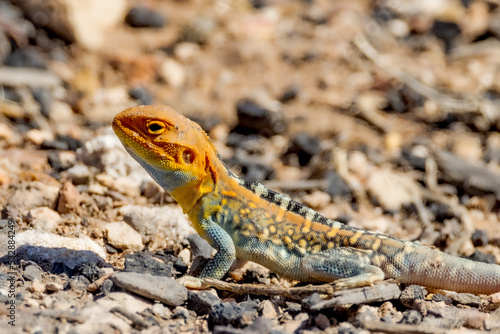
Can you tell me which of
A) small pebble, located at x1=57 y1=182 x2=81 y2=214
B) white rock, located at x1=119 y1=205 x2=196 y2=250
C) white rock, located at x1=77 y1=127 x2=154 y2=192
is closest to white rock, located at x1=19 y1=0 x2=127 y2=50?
white rock, located at x1=77 y1=127 x2=154 y2=192

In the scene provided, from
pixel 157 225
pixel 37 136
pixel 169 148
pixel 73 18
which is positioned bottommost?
pixel 37 136

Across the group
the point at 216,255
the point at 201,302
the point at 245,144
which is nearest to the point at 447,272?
the point at 216,255

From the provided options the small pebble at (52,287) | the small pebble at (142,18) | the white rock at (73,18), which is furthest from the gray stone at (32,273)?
the small pebble at (142,18)

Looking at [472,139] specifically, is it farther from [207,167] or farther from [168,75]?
[207,167]

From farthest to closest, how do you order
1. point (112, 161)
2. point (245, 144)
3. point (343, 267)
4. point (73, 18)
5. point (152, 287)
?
point (73, 18)
point (245, 144)
point (112, 161)
point (343, 267)
point (152, 287)

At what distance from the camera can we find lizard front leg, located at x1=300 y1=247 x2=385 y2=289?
6.23 meters

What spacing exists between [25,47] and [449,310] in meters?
11.6

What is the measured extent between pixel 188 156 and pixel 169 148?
0.82 feet

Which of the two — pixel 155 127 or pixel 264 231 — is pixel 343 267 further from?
pixel 155 127

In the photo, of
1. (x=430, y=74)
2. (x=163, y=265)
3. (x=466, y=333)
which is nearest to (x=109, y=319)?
(x=163, y=265)

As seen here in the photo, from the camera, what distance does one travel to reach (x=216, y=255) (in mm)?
6613

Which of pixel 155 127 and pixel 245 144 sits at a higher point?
pixel 155 127

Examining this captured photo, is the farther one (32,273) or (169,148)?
(169,148)

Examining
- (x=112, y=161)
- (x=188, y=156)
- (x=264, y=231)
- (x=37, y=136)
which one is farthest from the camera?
(x=37, y=136)
